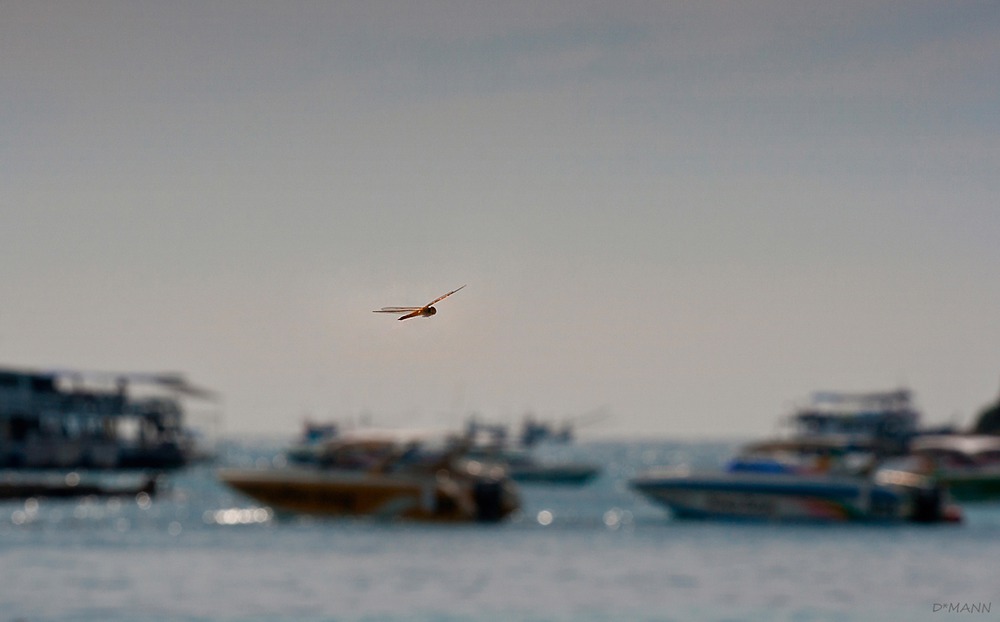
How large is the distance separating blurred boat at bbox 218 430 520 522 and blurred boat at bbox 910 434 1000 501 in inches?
1626

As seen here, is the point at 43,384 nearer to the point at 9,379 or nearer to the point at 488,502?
the point at 9,379

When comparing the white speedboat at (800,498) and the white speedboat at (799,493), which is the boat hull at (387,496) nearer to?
the white speedboat at (799,493)

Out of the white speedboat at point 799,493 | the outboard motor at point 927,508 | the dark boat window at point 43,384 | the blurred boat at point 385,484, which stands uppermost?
the dark boat window at point 43,384

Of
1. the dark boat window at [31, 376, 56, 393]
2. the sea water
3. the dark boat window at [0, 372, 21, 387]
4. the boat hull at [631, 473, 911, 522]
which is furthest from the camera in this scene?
the dark boat window at [31, 376, 56, 393]

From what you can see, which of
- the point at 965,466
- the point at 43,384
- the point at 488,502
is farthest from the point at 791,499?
the point at 43,384

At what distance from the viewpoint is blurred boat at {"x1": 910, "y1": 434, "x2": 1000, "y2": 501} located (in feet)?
345

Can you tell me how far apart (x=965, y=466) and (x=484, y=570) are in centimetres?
6880

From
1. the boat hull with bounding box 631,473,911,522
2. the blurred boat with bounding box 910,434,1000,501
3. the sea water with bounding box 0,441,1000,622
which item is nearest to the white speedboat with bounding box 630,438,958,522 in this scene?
the boat hull with bounding box 631,473,911,522

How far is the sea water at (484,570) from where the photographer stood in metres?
40.6

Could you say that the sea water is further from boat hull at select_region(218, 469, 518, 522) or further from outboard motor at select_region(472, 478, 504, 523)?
boat hull at select_region(218, 469, 518, 522)

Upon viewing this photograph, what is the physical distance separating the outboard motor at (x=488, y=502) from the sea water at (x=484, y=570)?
0.67 metres

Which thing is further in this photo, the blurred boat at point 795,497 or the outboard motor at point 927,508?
the outboard motor at point 927,508

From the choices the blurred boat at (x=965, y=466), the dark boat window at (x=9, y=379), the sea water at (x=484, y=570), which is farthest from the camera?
the dark boat window at (x=9, y=379)

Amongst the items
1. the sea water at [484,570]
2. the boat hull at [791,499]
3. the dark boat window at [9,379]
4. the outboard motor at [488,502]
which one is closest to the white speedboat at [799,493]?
the boat hull at [791,499]
